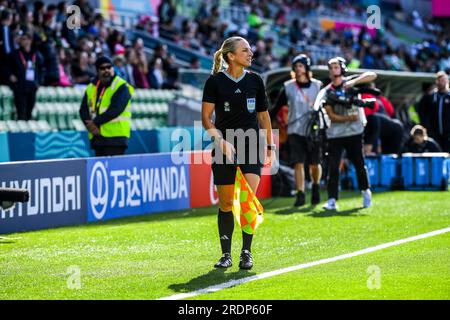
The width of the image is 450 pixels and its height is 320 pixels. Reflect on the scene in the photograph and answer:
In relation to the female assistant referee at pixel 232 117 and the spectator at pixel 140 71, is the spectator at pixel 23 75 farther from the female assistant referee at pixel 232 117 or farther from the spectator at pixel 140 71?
the female assistant referee at pixel 232 117

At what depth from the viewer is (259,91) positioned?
10414 millimetres

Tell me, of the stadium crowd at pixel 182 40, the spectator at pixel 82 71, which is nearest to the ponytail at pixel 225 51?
the stadium crowd at pixel 182 40

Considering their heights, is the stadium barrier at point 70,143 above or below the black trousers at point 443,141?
above

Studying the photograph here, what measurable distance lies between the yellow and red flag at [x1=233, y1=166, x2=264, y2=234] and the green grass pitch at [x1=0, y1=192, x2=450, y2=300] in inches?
16.9

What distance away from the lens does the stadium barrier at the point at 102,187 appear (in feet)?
45.5

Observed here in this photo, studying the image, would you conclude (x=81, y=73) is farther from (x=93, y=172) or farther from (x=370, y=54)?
(x=370, y=54)

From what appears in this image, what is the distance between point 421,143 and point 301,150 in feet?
16.0

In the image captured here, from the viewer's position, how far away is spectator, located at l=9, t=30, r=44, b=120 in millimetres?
20359

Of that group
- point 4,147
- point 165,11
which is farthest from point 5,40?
point 165,11

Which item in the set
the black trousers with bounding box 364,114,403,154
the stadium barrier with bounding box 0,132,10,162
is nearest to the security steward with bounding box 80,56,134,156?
the stadium barrier with bounding box 0,132,10,162

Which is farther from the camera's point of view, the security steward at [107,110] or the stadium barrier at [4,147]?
the stadium barrier at [4,147]

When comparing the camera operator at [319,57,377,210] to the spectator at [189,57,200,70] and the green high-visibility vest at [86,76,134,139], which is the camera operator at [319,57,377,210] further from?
the spectator at [189,57,200,70]

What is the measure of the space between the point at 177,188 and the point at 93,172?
7.33ft

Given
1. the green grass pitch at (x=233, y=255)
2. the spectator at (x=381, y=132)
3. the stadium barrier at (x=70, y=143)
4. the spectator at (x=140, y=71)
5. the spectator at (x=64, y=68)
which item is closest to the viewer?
the green grass pitch at (x=233, y=255)
